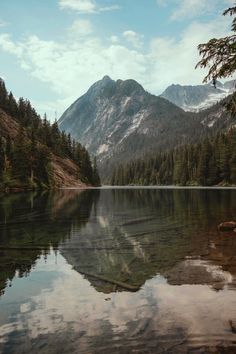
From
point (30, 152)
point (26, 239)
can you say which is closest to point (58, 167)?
point (30, 152)

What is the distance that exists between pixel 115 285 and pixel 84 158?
155082 millimetres

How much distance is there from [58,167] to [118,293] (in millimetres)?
131859

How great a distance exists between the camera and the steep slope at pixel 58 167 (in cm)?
13271

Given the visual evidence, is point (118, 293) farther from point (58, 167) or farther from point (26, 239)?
point (58, 167)

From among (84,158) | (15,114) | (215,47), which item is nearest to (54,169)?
(84,158)

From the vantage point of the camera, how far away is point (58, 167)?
14212cm

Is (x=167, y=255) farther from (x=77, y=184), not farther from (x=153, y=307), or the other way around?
(x=77, y=184)

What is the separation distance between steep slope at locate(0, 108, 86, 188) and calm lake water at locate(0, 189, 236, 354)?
107 meters

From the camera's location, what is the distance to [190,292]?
1255 centimetres

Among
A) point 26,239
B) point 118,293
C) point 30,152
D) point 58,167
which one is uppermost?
point 30,152

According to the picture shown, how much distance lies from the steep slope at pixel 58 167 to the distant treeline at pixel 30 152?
3.59 metres

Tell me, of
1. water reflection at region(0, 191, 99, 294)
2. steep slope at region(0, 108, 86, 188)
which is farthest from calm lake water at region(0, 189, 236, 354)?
steep slope at region(0, 108, 86, 188)

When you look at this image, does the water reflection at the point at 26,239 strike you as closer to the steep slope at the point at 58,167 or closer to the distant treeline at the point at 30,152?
the distant treeline at the point at 30,152

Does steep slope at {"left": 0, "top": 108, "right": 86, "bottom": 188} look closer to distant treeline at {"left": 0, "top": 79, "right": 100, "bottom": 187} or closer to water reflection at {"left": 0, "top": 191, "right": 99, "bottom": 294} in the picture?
distant treeline at {"left": 0, "top": 79, "right": 100, "bottom": 187}
